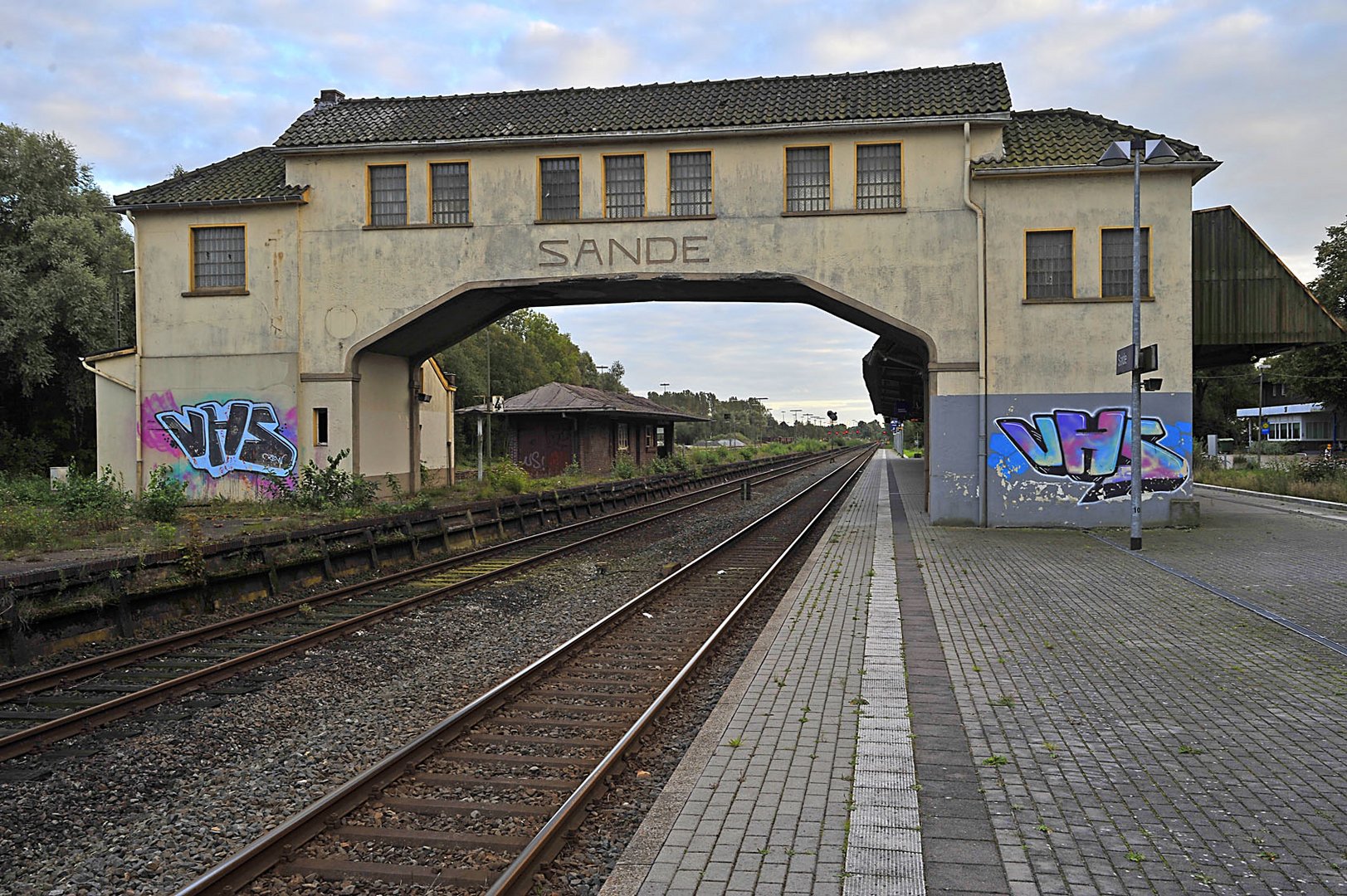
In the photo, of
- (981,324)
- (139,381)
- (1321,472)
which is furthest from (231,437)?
(1321,472)

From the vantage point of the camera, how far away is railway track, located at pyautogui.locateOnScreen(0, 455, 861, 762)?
6648mm

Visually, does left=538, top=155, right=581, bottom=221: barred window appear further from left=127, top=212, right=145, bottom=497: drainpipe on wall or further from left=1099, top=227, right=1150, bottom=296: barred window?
left=1099, top=227, right=1150, bottom=296: barred window

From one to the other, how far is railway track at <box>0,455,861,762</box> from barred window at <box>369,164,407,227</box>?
369 inches

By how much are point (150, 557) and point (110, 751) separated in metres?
4.93

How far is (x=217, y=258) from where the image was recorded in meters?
21.1

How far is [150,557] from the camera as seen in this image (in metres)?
10.4

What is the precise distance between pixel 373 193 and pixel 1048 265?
46.8 ft

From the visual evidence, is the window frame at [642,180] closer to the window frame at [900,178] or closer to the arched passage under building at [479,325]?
the arched passage under building at [479,325]

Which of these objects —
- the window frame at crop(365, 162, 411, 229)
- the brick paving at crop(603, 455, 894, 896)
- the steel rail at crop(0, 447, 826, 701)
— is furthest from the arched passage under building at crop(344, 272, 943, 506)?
the brick paving at crop(603, 455, 894, 896)

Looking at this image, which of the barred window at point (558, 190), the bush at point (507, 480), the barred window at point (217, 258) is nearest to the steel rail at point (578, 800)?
the barred window at point (558, 190)

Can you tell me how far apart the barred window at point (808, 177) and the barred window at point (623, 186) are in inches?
120

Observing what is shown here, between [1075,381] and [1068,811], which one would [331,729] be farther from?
[1075,381]

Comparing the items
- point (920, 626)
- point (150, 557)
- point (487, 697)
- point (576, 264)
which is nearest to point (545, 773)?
point (487, 697)

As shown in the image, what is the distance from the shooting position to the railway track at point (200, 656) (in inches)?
262
